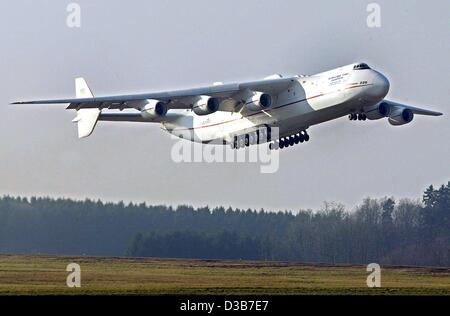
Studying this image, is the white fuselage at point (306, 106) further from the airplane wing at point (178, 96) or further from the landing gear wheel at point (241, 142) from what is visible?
the airplane wing at point (178, 96)

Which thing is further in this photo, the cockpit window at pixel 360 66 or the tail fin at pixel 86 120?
the tail fin at pixel 86 120

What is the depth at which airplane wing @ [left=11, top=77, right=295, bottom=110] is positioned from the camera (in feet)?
111

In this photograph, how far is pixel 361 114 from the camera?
3591 centimetres

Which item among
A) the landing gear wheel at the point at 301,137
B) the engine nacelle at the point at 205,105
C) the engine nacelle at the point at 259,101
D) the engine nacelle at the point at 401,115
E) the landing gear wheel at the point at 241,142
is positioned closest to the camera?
the engine nacelle at the point at 205,105

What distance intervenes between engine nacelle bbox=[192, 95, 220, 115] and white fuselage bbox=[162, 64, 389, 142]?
1.87m

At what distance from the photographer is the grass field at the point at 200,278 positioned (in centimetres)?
2278

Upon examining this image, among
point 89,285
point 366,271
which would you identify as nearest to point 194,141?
point 366,271

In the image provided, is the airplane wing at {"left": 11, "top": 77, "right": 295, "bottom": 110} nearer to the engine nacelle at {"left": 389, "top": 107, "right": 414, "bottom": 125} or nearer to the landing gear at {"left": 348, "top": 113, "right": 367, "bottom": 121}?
the landing gear at {"left": 348, "top": 113, "right": 367, "bottom": 121}

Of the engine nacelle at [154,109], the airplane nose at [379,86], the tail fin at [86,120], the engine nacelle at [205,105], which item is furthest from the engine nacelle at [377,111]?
the tail fin at [86,120]

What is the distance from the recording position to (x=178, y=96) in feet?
114

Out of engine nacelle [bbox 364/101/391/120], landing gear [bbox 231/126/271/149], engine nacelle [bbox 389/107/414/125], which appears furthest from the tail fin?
engine nacelle [bbox 389/107/414/125]

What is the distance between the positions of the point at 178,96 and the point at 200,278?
1027cm

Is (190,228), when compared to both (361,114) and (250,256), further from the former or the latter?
(361,114)

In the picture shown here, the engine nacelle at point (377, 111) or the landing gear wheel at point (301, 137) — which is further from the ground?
the engine nacelle at point (377, 111)
